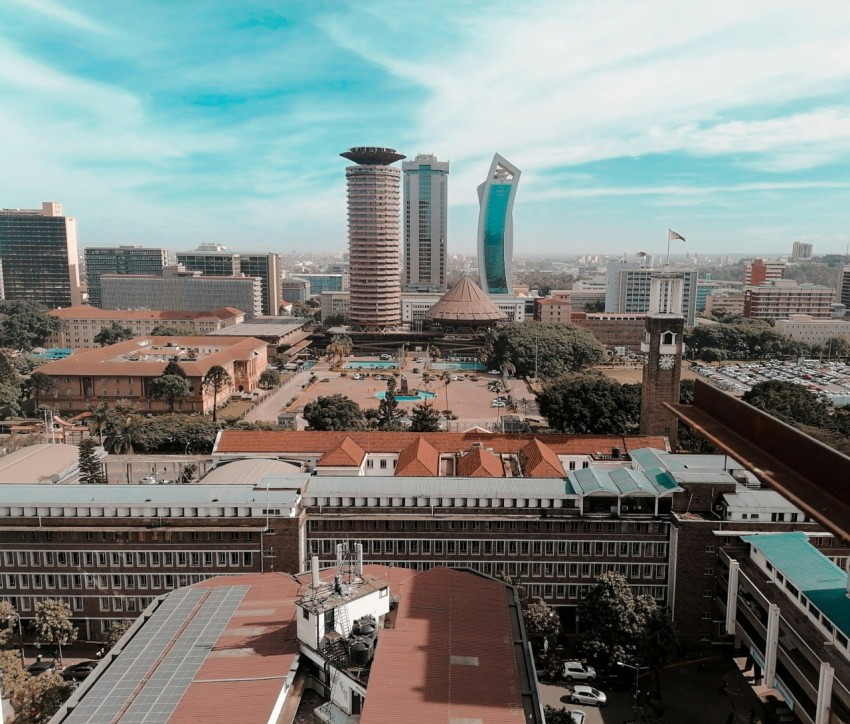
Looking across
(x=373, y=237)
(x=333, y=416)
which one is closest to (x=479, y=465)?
(x=333, y=416)

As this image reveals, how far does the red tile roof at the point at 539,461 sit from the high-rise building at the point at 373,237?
78.0 metres

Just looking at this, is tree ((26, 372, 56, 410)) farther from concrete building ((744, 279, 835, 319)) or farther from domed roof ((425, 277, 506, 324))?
concrete building ((744, 279, 835, 319))

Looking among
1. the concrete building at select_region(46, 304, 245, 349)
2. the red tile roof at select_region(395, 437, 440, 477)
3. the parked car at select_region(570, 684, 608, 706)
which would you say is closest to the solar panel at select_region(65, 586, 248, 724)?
the parked car at select_region(570, 684, 608, 706)

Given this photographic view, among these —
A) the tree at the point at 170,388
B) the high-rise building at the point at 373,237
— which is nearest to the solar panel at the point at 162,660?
the tree at the point at 170,388

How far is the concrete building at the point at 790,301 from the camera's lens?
128875mm

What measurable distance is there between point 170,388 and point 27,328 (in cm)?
6049

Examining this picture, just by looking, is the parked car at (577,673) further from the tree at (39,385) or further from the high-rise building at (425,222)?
the high-rise building at (425,222)

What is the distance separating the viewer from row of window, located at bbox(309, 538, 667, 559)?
2928 cm

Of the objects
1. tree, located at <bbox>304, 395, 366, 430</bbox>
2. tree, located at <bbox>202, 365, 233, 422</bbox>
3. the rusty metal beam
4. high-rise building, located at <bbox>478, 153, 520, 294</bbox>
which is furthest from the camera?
high-rise building, located at <bbox>478, 153, 520, 294</bbox>

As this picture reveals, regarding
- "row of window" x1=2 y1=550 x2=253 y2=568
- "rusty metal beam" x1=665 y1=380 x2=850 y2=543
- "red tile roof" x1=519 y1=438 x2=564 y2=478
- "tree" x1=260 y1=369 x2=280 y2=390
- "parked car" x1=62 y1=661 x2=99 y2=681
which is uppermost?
"rusty metal beam" x1=665 y1=380 x2=850 y2=543

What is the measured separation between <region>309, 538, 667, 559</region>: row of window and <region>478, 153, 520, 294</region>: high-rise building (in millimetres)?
99997

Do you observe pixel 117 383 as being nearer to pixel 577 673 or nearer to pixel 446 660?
pixel 577 673

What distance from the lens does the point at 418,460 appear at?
37.5 metres

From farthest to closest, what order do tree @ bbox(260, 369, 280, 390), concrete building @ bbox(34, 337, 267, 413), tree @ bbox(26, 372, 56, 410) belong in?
tree @ bbox(260, 369, 280, 390) → concrete building @ bbox(34, 337, 267, 413) → tree @ bbox(26, 372, 56, 410)
